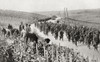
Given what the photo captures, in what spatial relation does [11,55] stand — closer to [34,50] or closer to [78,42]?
[34,50]

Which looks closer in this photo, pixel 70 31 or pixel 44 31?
pixel 70 31

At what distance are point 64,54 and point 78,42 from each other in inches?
506

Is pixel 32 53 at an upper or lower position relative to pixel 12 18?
upper

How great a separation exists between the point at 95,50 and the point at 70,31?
8539 mm

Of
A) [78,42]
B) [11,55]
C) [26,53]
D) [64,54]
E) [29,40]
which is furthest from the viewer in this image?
[78,42]

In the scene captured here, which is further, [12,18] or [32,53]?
[12,18]

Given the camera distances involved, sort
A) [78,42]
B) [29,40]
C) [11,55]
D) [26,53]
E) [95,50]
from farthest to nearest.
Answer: [78,42] → [95,50] → [29,40] → [26,53] → [11,55]

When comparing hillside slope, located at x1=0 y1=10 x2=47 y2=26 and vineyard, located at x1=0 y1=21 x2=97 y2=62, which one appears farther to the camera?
hillside slope, located at x1=0 y1=10 x2=47 y2=26

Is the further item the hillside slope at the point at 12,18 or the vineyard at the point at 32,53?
the hillside slope at the point at 12,18

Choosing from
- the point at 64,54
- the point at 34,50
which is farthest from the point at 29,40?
the point at 64,54

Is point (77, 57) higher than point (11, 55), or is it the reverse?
point (11, 55)

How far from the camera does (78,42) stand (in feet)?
182

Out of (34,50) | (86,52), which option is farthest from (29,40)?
(86,52)

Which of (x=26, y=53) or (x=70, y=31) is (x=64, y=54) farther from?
(x=70, y=31)
